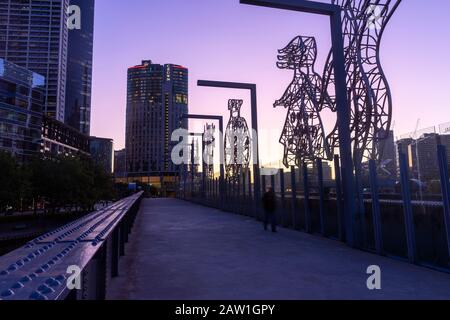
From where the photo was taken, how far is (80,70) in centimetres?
18175

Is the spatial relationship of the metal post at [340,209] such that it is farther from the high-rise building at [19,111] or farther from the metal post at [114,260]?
the high-rise building at [19,111]

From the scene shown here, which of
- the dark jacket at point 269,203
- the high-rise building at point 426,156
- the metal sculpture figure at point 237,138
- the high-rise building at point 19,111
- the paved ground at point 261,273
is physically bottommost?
the paved ground at point 261,273

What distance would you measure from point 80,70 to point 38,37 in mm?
40258

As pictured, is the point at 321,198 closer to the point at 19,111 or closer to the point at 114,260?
the point at 114,260

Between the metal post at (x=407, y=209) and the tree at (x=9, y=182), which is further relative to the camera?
the tree at (x=9, y=182)

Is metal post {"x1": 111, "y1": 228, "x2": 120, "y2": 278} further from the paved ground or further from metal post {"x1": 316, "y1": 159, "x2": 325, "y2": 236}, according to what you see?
metal post {"x1": 316, "y1": 159, "x2": 325, "y2": 236}

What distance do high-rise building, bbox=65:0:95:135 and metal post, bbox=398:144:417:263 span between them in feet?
626

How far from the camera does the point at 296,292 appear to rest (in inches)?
178

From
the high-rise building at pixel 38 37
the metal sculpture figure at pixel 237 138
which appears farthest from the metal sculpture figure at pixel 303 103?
the high-rise building at pixel 38 37

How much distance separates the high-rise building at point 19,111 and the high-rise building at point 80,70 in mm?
106984

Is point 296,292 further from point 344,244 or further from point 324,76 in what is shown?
point 324,76

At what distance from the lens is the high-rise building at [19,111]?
67750 mm
